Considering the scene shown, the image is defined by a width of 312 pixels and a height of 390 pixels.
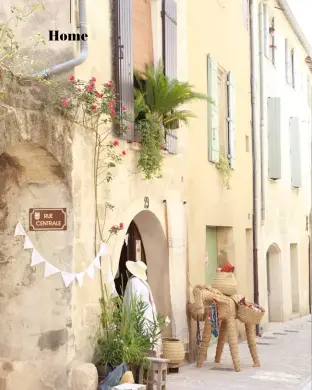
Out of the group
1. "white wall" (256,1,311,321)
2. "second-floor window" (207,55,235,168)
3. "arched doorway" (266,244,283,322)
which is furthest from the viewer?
"arched doorway" (266,244,283,322)

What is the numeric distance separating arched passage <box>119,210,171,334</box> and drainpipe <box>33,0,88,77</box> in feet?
9.51

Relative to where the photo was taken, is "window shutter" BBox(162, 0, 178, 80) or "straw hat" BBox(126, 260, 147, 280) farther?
"window shutter" BBox(162, 0, 178, 80)

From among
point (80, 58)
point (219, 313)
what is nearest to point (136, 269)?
point (219, 313)

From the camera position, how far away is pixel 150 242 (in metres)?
10.0

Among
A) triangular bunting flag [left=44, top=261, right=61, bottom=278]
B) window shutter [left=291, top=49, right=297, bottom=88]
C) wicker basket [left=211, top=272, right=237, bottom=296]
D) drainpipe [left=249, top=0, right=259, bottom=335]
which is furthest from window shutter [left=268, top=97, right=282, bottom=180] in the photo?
triangular bunting flag [left=44, top=261, right=61, bottom=278]

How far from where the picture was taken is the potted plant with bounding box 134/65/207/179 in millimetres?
8812

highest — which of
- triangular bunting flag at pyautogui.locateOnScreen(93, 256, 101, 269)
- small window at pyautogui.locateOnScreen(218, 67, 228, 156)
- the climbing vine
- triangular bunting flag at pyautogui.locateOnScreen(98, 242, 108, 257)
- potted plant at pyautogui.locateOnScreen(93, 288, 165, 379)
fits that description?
small window at pyautogui.locateOnScreen(218, 67, 228, 156)

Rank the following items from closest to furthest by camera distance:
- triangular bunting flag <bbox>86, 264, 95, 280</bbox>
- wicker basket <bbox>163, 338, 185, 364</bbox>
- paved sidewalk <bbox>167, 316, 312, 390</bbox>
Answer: triangular bunting flag <bbox>86, 264, 95, 280</bbox>, paved sidewalk <bbox>167, 316, 312, 390</bbox>, wicker basket <bbox>163, 338, 185, 364</bbox>

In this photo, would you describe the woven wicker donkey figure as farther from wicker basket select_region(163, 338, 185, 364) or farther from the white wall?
the white wall

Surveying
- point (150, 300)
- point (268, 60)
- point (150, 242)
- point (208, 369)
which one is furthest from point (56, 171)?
point (268, 60)

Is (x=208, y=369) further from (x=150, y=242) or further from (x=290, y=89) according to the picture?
(x=290, y=89)

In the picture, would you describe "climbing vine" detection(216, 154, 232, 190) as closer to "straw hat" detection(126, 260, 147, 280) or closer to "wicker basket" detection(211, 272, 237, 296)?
"wicker basket" detection(211, 272, 237, 296)

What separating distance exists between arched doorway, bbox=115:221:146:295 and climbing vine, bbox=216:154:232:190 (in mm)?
2889

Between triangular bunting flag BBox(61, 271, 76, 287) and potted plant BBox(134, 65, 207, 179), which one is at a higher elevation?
potted plant BBox(134, 65, 207, 179)
